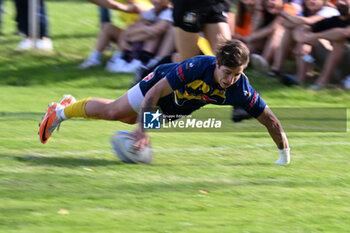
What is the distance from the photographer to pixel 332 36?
9.84m

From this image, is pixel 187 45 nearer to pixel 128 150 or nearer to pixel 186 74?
pixel 186 74

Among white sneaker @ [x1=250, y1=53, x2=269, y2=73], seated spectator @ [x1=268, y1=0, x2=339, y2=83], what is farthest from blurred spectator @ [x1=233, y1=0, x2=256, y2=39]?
seated spectator @ [x1=268, y1=0, x2=339, y2=83]

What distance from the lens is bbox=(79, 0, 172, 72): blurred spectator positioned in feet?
34.3

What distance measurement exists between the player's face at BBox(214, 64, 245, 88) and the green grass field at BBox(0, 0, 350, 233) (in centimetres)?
72

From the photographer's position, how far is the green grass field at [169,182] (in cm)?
396

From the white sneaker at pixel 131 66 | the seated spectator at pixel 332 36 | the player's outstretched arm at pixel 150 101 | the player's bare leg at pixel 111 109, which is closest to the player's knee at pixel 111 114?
the player's bare leg at pixel 111 109

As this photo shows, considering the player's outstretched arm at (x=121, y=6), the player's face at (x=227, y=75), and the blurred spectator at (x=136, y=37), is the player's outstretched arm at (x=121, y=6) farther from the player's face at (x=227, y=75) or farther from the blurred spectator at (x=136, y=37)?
the player's face at (x=227, y=75)

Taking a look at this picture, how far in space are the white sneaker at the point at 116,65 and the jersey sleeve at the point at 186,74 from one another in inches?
224

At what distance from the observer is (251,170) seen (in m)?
5.35

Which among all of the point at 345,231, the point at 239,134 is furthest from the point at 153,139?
the point at 345,231

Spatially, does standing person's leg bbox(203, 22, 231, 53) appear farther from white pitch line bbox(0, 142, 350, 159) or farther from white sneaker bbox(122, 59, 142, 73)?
white sneaker bbox(122, 59, 142, 73)

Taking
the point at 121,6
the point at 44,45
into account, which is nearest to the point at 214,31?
the point at 121,6

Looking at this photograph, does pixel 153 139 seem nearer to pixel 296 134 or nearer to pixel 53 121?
pixel 53 121

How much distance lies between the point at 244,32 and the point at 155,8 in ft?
5.42
